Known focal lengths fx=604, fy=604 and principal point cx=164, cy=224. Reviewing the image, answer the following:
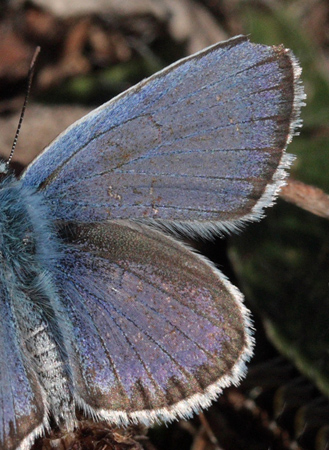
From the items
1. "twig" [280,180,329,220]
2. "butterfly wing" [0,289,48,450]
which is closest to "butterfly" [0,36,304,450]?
"butterfly wing" [0,289,48,450]

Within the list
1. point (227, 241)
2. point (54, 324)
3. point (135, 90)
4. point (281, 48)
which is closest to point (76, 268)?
point (54, 324)

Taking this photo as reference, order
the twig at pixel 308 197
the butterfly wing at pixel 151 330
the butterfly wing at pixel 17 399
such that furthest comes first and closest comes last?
the twig at pixel 308 197 < the butterfly wing at pixel 151 330 < the butterfly wing at pixel 17 399

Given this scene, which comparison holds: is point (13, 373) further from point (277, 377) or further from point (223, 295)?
point (277, 377)

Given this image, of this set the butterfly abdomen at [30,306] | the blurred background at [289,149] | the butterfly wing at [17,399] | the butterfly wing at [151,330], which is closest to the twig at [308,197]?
the blurred background at [289,149]

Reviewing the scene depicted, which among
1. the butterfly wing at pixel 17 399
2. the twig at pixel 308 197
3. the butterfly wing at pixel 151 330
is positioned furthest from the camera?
the twig at pixel 308 197

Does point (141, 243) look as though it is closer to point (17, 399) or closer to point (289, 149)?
point (17, 399)

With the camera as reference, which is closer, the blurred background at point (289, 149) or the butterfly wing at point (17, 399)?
the butterfly wing at point (17, 399)

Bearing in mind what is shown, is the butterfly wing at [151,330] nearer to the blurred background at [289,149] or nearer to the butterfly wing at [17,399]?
the butterfly wing at [17,399]

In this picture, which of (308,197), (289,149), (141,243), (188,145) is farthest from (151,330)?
(289,149)
